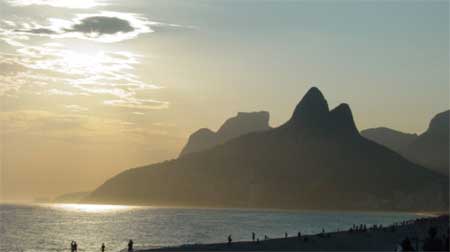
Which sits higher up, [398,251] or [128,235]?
[128,235]

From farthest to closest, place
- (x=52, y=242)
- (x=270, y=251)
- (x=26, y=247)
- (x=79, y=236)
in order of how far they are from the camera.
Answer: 1. (x=79, y=236)
2. (x=52, y=242)
3. (x=26, y=247)
4. (x=270, y=251)

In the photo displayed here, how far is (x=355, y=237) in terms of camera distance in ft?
265

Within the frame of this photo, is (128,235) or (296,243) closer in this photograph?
(296,243)

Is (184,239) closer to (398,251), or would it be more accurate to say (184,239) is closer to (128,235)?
(128,235)

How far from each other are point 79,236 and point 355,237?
180ft

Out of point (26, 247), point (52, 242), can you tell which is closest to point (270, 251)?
point (26, 247)

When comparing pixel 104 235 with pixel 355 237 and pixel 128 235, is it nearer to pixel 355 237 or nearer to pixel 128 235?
pixel 128 235

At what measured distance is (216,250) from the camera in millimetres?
69062

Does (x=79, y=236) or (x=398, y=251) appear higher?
(x=79, y=236)

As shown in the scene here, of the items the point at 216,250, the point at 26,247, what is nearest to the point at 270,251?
the point at 216,250

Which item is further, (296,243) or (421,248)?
(296,243)

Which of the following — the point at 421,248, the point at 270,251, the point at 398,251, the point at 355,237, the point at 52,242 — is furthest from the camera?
the point at 52,242

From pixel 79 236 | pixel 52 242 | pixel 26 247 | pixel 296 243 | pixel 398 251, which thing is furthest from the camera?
pixel 79 236

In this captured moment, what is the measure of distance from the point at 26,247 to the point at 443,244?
57186mm
